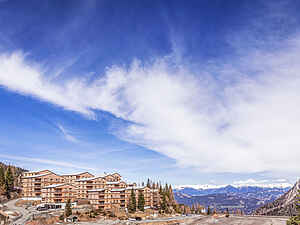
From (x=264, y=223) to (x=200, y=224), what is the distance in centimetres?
2716

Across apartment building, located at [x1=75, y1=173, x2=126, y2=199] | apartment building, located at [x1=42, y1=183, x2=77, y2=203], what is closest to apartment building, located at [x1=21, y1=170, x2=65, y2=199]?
apartment building, located at [x1=42, y1=183, x2=77, y2=203]

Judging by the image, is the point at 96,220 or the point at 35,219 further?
the point at 96,220

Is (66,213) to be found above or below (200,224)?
above

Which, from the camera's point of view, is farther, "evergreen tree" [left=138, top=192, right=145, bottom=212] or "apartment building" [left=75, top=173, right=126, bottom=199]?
"apartment building" [left=75, top=173, right=126, bottom=199]

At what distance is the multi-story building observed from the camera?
404 ft

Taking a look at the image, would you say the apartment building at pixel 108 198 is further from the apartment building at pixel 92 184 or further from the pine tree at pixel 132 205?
the pine tree at pixel 132 205

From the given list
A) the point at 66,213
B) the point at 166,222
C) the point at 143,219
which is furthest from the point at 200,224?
the point at 66,213

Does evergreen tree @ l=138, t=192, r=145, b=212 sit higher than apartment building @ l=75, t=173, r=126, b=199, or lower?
lower

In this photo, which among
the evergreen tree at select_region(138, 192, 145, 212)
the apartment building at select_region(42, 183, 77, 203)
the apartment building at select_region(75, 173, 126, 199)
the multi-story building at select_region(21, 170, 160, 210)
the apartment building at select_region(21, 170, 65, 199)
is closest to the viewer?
the apartment building at select_region(42, 183, 77, 203)

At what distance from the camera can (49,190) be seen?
120812 mm

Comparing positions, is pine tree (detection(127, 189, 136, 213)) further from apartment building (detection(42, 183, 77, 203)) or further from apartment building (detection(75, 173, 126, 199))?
apartment building (detection(42, 183, 77, 203))

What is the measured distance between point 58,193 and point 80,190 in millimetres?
15557

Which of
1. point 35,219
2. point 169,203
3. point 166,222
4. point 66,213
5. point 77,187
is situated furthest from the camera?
point 169,203

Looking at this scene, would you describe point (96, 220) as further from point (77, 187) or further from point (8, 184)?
point (8, 184)
